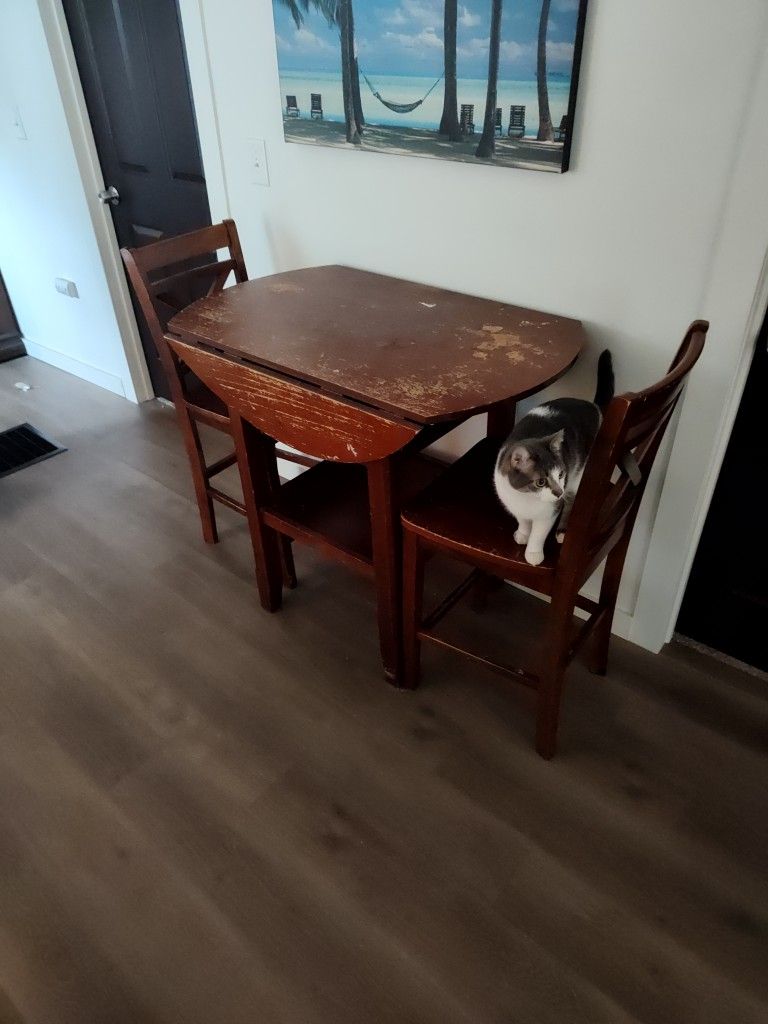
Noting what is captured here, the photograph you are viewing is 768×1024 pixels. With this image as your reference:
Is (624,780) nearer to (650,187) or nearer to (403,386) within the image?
(403,386)

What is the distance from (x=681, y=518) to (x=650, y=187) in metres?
0.75

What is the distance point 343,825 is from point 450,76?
167 centimetres

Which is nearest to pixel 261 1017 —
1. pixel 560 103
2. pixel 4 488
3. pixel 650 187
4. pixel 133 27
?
pixel 650 187

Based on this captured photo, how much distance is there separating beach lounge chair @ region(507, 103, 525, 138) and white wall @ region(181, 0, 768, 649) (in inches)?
3.4

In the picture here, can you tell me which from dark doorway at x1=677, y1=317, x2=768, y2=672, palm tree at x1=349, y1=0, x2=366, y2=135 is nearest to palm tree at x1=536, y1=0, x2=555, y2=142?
palm tree at x1=349, y1=0, x2=366, y2=135

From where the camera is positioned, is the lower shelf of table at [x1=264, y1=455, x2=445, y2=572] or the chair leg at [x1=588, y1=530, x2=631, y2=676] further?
the lower shelf of table at [x1=264, y1=455, x2=445, y2=572]

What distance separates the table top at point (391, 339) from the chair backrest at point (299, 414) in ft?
0.09

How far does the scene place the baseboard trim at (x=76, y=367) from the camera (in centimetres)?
328

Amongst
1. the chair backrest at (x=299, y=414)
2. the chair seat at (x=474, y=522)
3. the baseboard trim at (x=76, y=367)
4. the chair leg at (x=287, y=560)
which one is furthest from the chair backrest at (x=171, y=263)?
the baseboard trim at (x=76, y=367)

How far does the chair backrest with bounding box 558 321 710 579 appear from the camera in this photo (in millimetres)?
1054

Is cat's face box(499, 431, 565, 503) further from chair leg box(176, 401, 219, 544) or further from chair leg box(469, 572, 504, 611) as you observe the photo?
chair leg box(176, 401, 219, 544)

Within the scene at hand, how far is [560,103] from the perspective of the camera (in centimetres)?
140

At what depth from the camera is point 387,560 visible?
1.59m

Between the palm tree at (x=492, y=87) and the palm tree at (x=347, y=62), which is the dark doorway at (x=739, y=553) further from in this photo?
the palm tree at (x=347, y=62)
